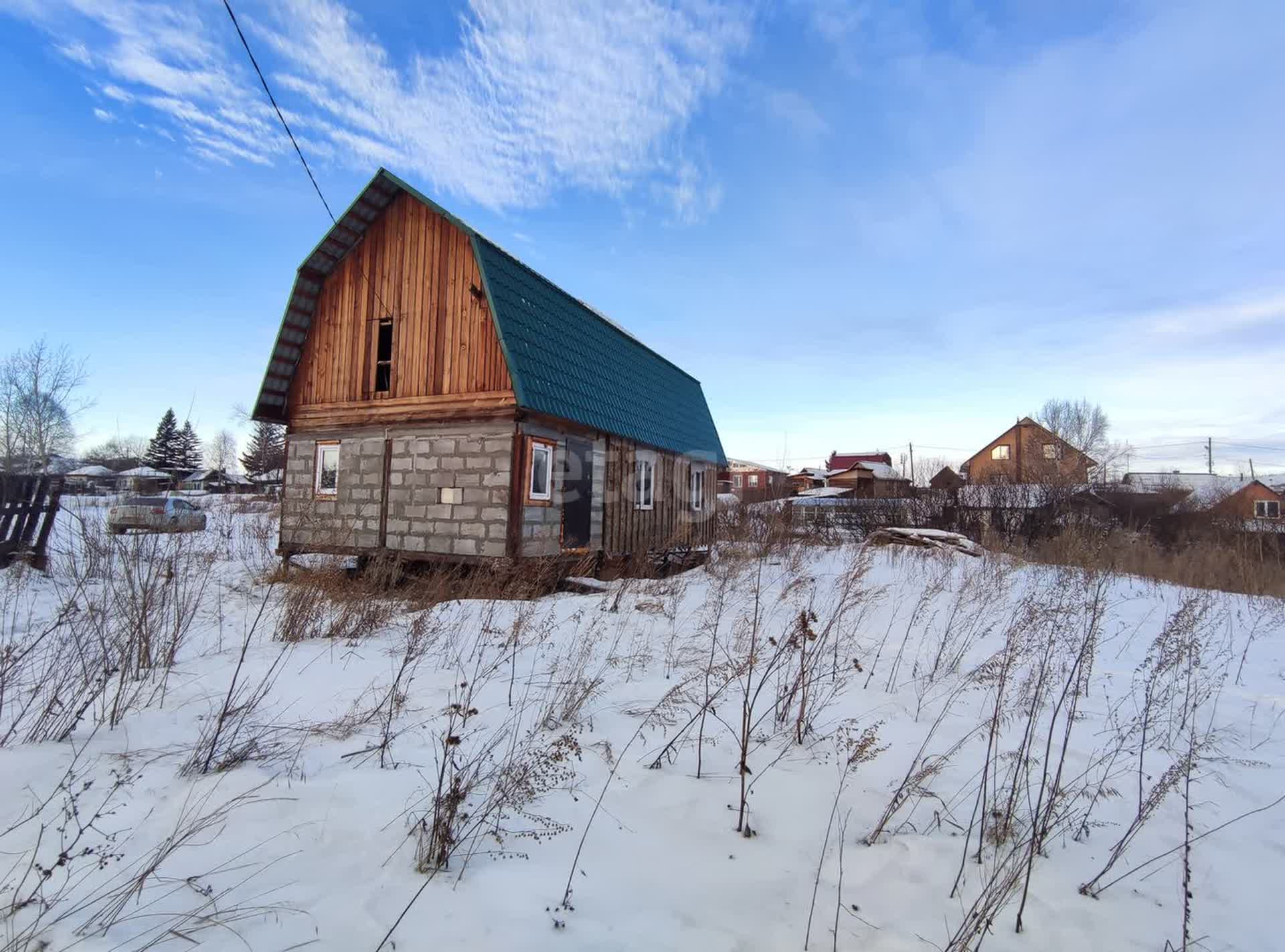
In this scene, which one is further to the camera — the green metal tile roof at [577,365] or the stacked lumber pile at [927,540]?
the stacked lumber pile at [927,540]

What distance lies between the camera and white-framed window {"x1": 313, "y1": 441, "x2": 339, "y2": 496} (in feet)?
34.8

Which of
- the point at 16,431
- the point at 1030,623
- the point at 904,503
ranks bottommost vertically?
the point at 1030,623

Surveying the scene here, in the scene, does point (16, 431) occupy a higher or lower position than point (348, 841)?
higher

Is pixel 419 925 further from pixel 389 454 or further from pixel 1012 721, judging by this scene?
pixel 389 454

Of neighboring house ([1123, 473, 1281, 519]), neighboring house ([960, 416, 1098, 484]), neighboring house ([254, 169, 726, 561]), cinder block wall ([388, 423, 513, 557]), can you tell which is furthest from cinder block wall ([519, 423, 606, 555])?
neighboring house ([1123, 473, 1281, 519])

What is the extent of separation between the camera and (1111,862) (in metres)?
1.98

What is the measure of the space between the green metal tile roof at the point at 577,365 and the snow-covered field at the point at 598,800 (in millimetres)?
5219

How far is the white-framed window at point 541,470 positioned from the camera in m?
9.34

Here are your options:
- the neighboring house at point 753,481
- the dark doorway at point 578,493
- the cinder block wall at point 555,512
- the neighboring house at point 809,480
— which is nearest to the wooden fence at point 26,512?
the cinder block wall at point 555,512

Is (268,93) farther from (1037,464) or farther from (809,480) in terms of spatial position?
(809,480)

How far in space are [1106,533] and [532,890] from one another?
1831 centimetres

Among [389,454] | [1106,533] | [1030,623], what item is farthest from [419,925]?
[1106,533]

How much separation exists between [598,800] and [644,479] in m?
10.4

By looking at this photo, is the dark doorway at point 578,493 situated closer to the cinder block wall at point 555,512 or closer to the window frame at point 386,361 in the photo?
the cinder block wall at point 555,512
